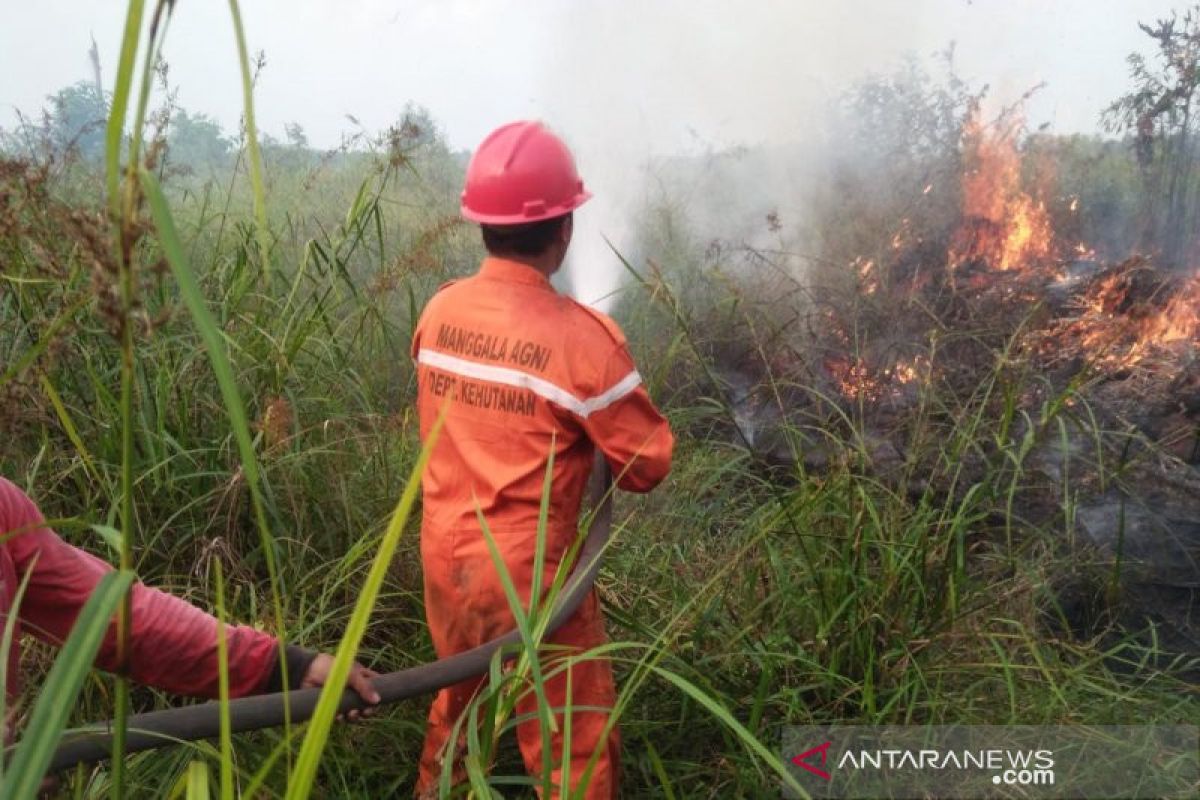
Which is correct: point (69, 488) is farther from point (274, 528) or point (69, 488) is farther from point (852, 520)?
point (852, 520)

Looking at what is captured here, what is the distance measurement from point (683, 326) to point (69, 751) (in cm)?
155

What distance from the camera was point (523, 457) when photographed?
2209 mm

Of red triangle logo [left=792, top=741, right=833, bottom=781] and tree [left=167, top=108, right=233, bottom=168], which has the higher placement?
tree [left=167, top=108, right=233, bottom=168]

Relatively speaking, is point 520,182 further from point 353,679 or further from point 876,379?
point 876,379

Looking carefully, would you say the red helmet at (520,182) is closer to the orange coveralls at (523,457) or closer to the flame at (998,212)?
the orange coveralls at (523,457)

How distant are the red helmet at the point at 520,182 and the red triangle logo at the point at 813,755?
1.46 meters

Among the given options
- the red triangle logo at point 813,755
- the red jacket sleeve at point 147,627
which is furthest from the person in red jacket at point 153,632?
the red triangle logo at point 813,755

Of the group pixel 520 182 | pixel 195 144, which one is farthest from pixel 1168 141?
pixel 195 144

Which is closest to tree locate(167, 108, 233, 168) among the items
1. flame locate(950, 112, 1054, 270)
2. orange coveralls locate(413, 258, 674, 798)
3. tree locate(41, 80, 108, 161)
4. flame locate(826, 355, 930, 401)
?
tree locate(41, 80, 108, 161)

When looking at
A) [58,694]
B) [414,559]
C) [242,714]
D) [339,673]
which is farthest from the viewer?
[414,559]

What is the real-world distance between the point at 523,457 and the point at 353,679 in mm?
829

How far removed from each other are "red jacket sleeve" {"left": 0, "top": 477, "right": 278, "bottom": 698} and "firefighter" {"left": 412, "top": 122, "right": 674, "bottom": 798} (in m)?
0.67

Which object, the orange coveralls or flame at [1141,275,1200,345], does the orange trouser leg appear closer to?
the orange coveralls

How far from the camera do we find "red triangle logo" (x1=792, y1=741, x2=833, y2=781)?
2195 millimetres
